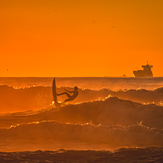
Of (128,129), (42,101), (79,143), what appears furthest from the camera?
(42,101)

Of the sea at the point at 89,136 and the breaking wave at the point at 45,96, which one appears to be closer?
the sea at the point at 89,136

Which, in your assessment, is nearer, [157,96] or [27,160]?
[27,160]

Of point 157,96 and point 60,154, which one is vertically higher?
point 157,96

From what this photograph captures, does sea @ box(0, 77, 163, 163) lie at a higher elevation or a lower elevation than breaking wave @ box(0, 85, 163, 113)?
lower

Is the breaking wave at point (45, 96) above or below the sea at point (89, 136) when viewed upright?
above

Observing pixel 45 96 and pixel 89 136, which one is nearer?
pixel 89 136

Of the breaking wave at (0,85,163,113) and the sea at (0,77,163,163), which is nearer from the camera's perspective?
the sea at (0,77,163,163)

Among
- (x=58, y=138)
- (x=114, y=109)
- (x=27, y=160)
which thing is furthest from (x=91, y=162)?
(x=114, y=109)

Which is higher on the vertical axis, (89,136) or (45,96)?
(45,96)

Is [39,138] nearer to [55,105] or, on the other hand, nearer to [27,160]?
[27,160]

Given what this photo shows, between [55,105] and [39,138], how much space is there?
10744 mm

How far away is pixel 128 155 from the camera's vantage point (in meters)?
11.3

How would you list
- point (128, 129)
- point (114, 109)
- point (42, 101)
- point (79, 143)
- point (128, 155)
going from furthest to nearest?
1. point (42, 101)
2. point (114, 109)
3. point (128, 129)
4. point (79, 143)
5. point (128, 155)

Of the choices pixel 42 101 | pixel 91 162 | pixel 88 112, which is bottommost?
pixel 91 162
